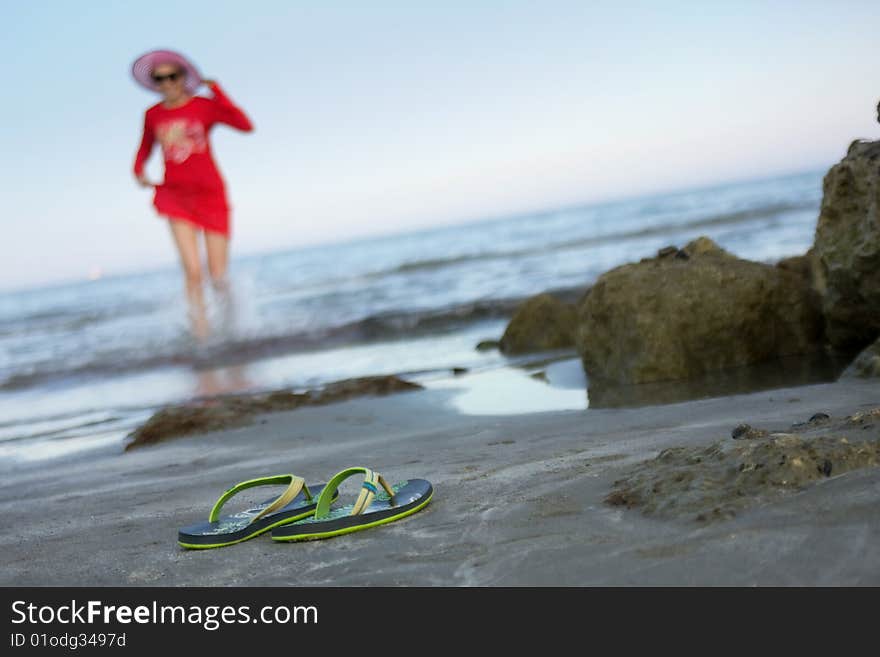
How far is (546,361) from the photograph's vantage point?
6.08 metres

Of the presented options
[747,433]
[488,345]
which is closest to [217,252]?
[488,345]

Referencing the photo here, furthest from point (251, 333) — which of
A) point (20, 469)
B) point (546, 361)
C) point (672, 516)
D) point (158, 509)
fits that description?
point (672, 516)

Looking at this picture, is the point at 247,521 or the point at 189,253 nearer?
the point at 247,521

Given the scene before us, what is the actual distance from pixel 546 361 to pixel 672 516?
404 cm

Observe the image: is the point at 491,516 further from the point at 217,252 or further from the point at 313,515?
the point at 217,252

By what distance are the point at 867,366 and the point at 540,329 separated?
9.85 ft

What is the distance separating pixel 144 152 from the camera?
901 centimetres

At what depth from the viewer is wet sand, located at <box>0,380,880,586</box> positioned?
1.81m

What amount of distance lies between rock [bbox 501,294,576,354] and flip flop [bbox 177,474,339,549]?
4.12m

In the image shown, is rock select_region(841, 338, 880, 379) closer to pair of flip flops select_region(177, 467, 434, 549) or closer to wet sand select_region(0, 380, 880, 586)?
wet sand select_region(0, 380, 880, 586)

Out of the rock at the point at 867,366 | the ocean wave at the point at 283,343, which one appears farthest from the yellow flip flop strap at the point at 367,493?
the ocean wave at the point at 283,343

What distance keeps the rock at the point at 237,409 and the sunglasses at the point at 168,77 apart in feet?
13.4

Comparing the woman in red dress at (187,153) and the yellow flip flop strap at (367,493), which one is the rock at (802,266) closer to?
the yellow flip flop strap at (367,493)
